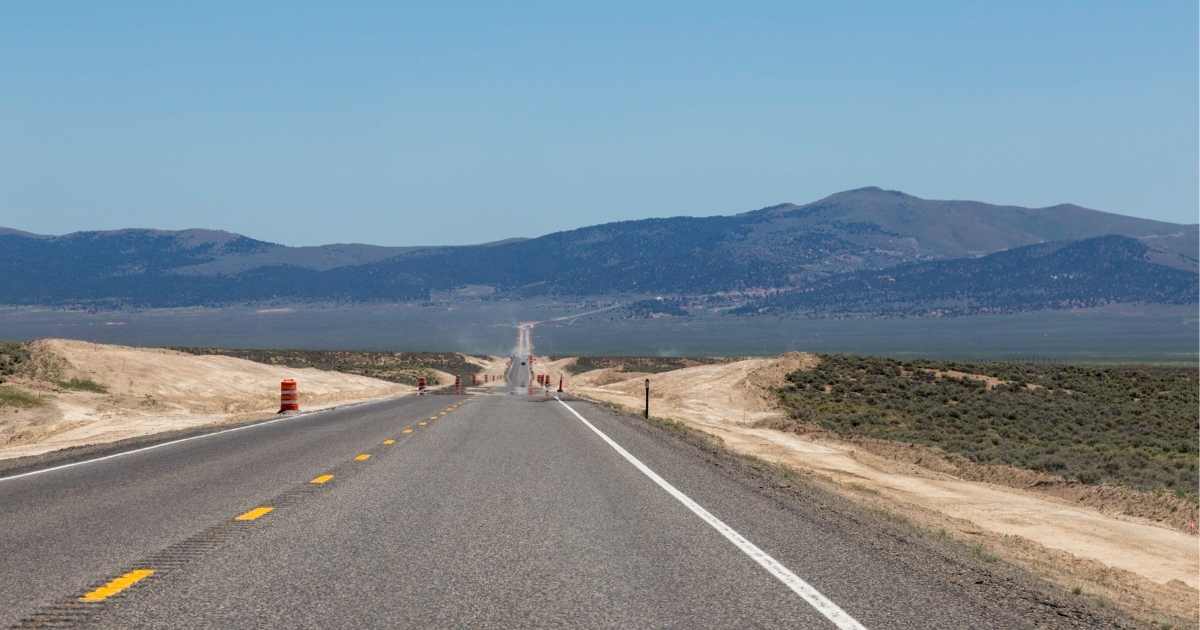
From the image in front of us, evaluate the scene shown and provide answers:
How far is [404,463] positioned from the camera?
1581 cm

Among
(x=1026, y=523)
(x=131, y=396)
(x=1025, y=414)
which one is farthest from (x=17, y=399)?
(x=1025, y=414)

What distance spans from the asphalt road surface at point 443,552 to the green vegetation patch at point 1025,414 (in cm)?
1818

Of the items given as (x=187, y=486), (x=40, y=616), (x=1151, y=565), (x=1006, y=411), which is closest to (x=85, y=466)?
(x=187, y=486)

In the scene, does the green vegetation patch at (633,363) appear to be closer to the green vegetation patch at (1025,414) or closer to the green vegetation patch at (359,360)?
the green vegetation patch at (359,360)

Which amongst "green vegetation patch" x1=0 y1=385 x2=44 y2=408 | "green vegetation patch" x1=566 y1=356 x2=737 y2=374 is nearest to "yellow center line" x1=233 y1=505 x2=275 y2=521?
"green vegetation patch" x1=0 y1=385 x2=44 y2=408

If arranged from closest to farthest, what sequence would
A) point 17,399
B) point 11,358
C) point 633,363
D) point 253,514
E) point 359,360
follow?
point 253,514 < point 17,399 < point 11,358 < point 359,360 < point 633,363

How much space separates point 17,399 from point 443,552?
31302 mm

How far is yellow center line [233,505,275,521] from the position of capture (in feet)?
34.7

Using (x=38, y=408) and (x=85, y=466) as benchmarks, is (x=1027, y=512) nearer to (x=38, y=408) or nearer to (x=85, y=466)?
(x=85, y=466)

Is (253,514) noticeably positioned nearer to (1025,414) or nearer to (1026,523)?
(1026,523)

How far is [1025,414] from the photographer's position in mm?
49750

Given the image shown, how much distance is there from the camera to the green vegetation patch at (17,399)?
34.8 meters

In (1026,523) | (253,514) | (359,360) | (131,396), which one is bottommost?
(359,360)

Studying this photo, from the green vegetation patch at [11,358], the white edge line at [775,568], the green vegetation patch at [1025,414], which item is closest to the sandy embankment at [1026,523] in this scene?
the white edge line at [775,568]
